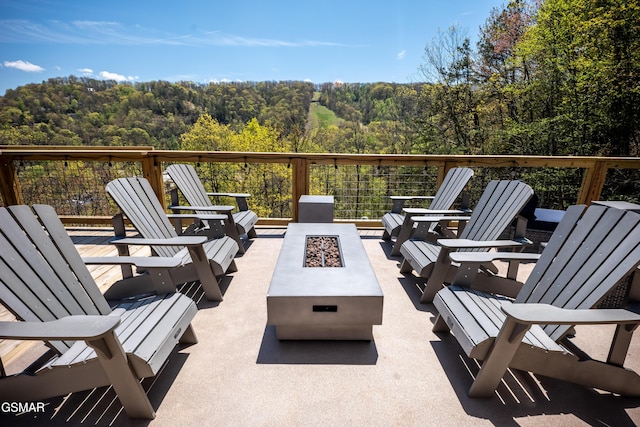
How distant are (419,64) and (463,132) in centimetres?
368

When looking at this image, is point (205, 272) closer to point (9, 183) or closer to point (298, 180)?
point (298, 180)

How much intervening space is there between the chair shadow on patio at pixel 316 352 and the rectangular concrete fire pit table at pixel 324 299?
0.04 meters

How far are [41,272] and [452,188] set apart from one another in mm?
3444

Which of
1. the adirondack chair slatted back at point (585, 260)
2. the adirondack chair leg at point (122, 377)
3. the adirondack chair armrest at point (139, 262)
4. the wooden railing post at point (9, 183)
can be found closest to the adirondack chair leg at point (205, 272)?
the adirondack chair armrest at point (139, 262)

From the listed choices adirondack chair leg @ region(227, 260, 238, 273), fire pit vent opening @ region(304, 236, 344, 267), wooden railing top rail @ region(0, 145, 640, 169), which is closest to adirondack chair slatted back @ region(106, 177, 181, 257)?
adirondack chair leg @ region(227, 260, 238, 273)

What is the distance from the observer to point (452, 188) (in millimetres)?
3295

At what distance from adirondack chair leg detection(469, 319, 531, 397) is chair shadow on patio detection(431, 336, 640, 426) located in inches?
2.8

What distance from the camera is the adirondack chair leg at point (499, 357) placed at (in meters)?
1.36

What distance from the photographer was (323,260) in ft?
7.74

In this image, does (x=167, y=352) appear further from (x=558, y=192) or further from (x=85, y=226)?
(x=558, y=192)

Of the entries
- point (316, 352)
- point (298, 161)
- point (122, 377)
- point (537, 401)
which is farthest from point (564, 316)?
point (298, 161)

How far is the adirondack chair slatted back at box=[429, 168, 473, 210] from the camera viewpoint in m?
3.19

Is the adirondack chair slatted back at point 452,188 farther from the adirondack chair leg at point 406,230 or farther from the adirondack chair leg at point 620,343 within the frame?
the adirondack chair leg at point 620,343

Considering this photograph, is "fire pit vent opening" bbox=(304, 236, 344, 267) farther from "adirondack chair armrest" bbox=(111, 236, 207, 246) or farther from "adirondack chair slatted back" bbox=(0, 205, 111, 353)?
"adirondack chair slatted back" bbox=(0, 205, 111, 353)
